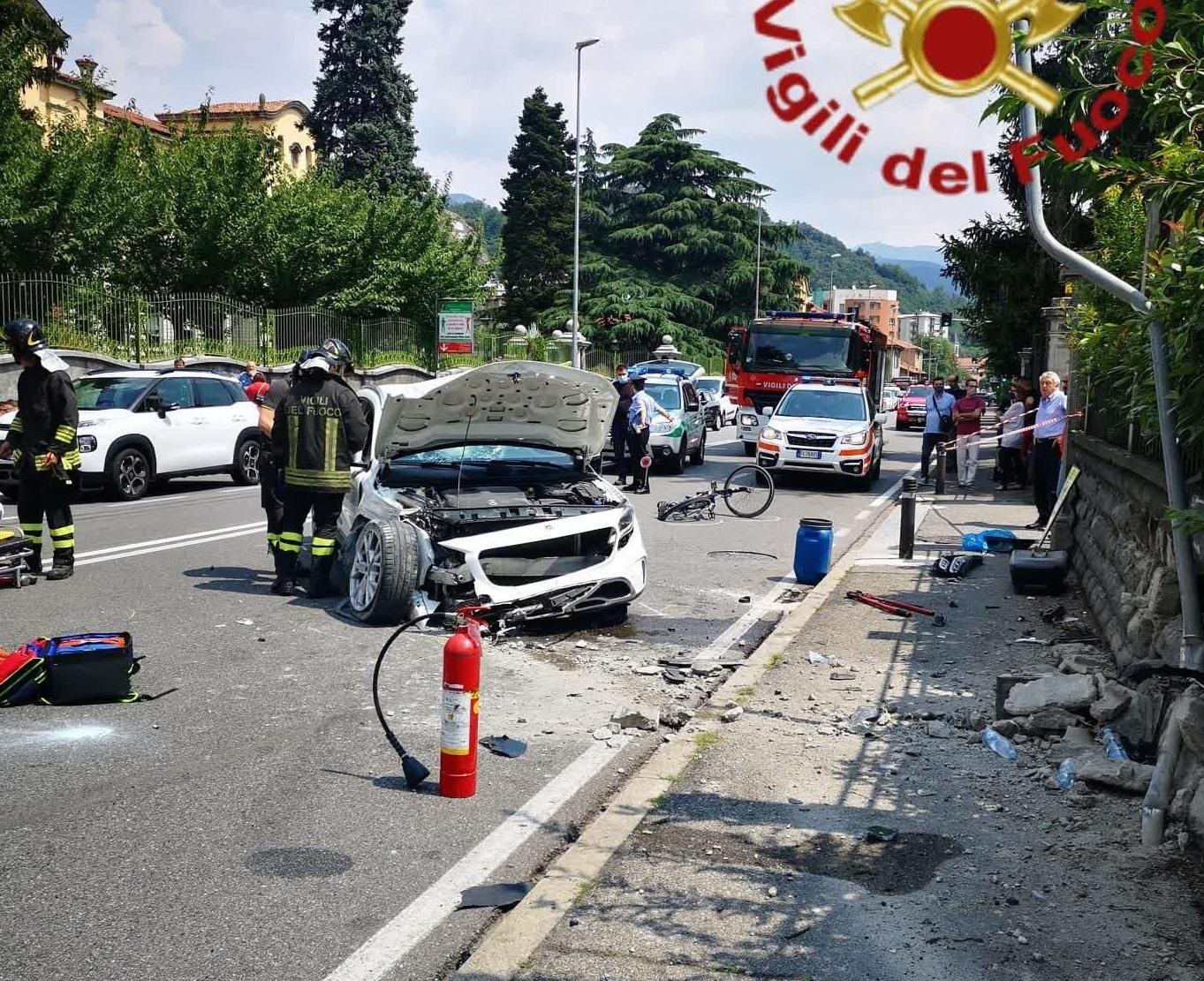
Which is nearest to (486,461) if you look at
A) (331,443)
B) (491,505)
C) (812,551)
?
(491,505)

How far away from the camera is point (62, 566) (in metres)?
10.1

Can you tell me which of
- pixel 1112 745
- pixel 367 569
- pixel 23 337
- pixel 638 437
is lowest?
pixel 1112 745

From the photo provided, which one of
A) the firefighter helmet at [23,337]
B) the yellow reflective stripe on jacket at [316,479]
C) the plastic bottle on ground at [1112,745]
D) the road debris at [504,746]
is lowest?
the road debris at [504,746]

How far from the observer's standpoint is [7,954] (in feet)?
12.1

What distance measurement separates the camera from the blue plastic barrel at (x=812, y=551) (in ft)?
37.4

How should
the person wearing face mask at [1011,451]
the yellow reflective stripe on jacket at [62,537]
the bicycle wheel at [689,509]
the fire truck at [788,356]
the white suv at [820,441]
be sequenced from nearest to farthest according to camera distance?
1. the yellow reflective stripe on jacket at [62,537]
2. the bicycle wheel at [689,509]
3. the person wearing face mask at [1011,451]
4. the white suv at [820,441]
5. the fire truck at [788,356]

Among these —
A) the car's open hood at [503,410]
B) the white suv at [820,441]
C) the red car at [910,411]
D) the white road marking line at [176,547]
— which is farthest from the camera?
the red car at [910,411]

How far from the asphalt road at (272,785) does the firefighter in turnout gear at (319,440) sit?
673 millimetres

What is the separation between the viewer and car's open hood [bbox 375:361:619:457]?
9031mm

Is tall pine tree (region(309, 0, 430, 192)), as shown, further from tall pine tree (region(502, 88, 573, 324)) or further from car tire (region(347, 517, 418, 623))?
car tire (region(347, 517, 418, 623))

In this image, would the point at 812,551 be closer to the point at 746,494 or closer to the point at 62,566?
the point at 746,494

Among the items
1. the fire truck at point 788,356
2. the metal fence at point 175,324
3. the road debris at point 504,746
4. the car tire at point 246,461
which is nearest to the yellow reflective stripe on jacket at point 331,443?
the road debris at point 504,746

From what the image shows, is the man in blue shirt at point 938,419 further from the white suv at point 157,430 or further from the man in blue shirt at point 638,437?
the white suv at point 157,430

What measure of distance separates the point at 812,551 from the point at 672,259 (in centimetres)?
5109
